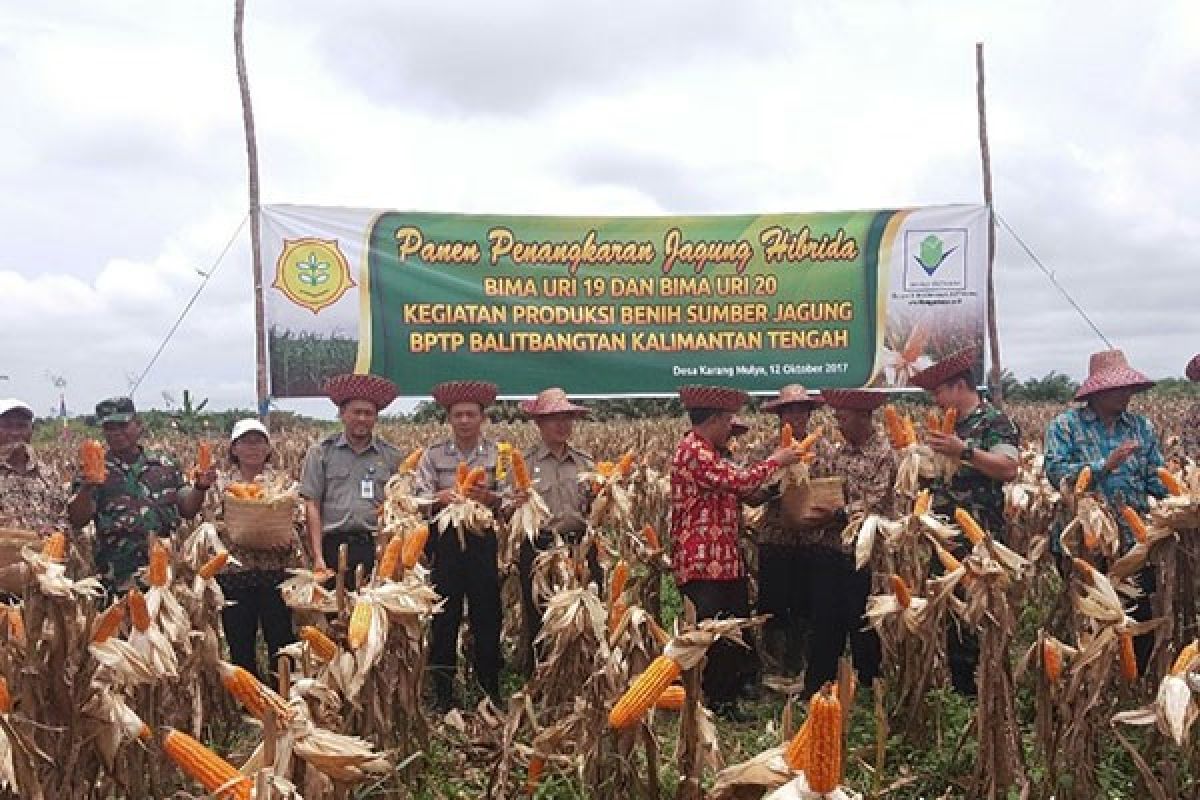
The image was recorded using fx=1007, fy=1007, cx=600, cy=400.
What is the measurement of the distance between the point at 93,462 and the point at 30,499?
0.37 meters

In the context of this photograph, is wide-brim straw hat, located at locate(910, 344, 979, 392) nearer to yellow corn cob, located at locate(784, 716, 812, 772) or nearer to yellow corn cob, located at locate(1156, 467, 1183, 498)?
Answer: yellow corn cob, located at locate(1156, 467, 1183, 498)

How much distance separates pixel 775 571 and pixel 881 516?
92 cm

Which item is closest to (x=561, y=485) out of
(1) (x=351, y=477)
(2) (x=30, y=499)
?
(1) (x=351, y=477)

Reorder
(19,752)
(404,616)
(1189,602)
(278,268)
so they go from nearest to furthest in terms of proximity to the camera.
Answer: (19,752), (404,616), (1189,602), (278,268)

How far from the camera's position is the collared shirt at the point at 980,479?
18.3 ft

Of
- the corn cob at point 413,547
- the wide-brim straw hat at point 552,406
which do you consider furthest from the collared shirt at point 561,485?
the corn cob at point 413,547

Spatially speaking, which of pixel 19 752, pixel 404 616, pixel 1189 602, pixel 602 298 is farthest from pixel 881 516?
pixel 602 298

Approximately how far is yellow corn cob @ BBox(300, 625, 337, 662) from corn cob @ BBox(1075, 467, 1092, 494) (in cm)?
409

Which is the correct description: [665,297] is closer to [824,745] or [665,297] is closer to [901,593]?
[901,593]

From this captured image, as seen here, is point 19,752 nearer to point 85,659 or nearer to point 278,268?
point 85,659

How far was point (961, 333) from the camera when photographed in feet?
38.2

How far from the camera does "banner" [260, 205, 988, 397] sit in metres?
11.4

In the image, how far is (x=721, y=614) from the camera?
5.79m

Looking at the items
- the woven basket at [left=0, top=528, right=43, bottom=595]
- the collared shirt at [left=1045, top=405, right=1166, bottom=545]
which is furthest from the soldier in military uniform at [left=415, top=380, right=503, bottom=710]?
the collared shirt at [left=1045, top=405, right=1166, bottom=545]
